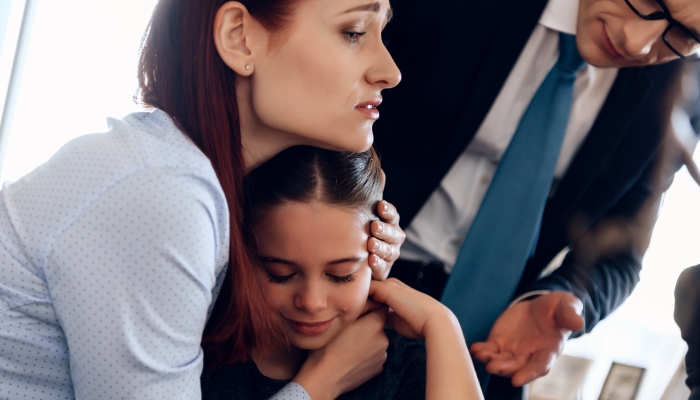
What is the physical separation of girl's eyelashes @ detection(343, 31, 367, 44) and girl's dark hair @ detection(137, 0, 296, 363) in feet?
0.34


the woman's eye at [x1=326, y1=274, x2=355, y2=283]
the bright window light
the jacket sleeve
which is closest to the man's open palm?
the jacket sleeve

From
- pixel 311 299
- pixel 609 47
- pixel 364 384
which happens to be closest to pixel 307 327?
pixel 311 299

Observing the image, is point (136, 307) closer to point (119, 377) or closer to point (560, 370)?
point (119, 377)

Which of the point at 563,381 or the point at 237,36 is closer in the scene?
the point at 237,36

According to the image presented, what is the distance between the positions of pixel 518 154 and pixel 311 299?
0.67m

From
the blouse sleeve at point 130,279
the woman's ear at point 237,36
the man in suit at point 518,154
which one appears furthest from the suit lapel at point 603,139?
the blouse sleeve at point 130,279

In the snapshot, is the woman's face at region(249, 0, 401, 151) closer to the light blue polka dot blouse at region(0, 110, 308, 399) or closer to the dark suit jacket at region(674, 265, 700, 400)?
the light blue polka dot blouse at region(0, 110, 308, 399)

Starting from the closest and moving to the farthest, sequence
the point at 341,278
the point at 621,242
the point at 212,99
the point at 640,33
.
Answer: the point at 212,99 → the point at 341,278 → the point at 640,33 → the point at 621,242

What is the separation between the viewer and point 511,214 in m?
1.50

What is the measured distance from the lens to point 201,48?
3.28ft

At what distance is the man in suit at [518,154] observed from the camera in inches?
57.1

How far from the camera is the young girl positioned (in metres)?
1.15

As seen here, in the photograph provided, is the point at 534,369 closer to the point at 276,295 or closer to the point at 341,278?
the point at 341,278

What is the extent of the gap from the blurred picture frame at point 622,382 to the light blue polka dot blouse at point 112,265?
5.04ft
